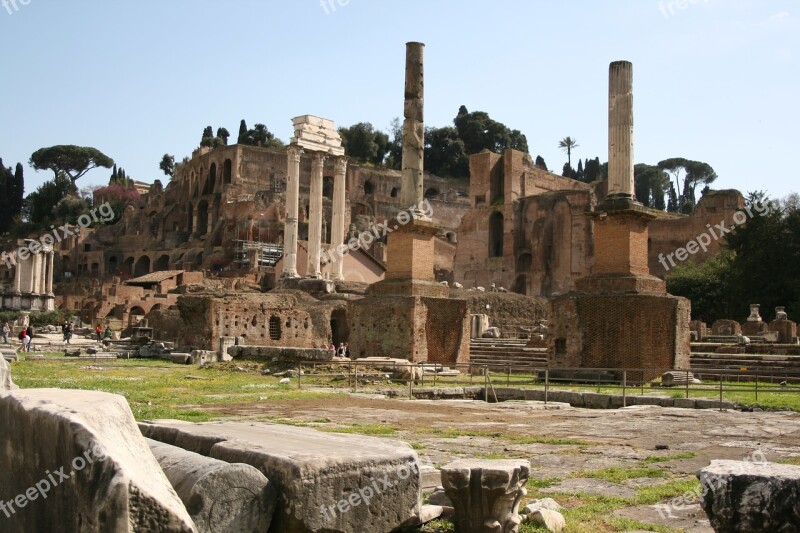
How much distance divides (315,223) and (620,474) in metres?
43.9

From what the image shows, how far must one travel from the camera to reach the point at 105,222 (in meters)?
97.2

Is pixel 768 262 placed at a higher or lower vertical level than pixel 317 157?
lower

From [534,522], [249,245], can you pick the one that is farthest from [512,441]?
[249,245]

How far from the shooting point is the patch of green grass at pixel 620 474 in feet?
22.5

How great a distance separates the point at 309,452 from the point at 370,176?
9060cm

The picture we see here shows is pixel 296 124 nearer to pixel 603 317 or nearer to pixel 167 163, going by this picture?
pixel 603 317

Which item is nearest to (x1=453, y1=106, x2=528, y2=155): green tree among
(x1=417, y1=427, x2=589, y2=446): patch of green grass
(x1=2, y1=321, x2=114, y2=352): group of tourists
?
(x1=2, y1=321, x2=114, y2=352): group of tourists

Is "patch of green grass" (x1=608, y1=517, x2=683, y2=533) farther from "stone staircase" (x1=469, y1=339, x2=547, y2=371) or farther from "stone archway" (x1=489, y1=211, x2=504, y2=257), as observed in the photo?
"stone archway" (x1=489, y1=211, x2=504, y2=257)

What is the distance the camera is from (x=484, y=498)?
5.03m

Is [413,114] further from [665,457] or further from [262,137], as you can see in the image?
[262,137]

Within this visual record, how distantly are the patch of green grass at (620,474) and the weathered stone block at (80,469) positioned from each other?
4.06m

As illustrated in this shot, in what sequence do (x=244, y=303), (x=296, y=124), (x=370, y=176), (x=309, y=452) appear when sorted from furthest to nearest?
(x=370, y=176), (x=296, y=124), (x=244, y=303), (x=309, y=452)

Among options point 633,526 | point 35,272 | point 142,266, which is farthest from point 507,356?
point 142,266

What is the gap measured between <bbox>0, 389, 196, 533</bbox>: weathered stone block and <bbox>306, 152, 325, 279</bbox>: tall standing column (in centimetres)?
4422
